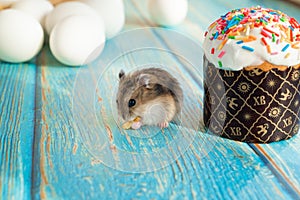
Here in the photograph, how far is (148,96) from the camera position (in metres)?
1.12

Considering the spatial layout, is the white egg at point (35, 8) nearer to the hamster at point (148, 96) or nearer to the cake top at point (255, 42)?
the hamster at point (148, 96)

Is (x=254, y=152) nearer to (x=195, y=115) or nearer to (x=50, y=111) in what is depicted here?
(x=195, y=115)

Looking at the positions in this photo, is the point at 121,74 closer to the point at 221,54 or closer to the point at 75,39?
the point at 221,54

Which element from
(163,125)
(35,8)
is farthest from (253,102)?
(35,8)

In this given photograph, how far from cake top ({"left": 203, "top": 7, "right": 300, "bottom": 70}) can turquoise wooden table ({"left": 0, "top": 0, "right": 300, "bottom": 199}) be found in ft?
0.54

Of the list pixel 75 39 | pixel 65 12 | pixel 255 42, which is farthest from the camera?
pixel 65 12

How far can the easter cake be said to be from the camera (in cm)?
101

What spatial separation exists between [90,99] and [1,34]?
520 millimetres

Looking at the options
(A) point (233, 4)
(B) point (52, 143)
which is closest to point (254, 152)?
(B) point (52, 143)

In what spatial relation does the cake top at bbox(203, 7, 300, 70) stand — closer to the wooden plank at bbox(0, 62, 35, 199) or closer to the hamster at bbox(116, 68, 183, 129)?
the hamster at bbox(116, 68, 183, 129)

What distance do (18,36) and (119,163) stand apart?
69 cm

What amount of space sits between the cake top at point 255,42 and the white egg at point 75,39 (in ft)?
1.78

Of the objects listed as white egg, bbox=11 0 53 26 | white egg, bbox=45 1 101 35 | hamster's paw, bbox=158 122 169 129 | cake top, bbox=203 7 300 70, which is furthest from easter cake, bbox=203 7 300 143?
white egg, bbox=11 0 53 26

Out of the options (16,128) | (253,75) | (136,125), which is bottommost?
(16,128)
